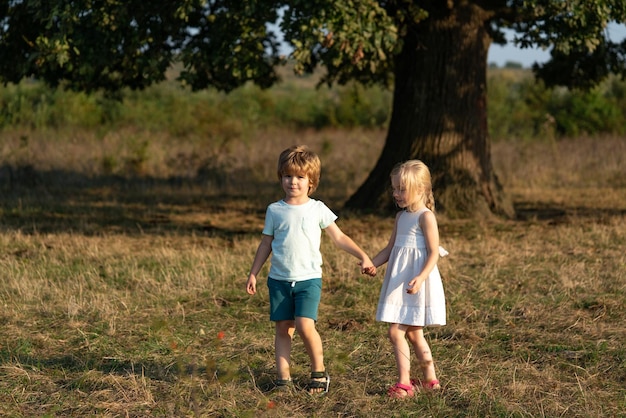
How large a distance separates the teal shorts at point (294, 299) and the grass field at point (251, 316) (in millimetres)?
349

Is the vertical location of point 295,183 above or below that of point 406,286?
above

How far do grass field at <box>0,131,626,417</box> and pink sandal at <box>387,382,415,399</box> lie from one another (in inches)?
3.4


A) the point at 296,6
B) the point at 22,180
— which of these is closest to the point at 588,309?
the point at 296,6

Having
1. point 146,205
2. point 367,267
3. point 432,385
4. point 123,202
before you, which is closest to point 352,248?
point 367,267

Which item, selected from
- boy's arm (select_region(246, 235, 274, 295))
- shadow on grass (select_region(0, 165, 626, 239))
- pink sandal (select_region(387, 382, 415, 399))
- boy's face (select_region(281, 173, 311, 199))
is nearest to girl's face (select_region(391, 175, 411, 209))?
boy's face (select_region(281, 173, 311, 199))

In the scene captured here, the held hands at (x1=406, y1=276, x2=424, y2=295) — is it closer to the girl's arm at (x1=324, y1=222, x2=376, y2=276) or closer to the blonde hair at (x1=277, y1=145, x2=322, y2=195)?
the girl's arm at (x1=324, y1=222, x2=376, y2=276)

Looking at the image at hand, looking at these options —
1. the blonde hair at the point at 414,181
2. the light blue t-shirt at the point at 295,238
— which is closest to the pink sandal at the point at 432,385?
the light blue t-shirt at the point at 295,238

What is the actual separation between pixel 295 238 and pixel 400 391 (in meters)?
1.08

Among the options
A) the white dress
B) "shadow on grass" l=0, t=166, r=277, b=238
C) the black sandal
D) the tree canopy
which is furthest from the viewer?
"shadow on grass" l=0, t=166, r=277, b=238

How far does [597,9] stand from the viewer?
10.7 metres

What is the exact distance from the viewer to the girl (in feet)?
17.9

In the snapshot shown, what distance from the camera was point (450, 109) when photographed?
13.1 metres

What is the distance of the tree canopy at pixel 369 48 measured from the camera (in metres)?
10.4

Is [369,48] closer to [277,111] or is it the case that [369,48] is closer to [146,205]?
[146,205]
